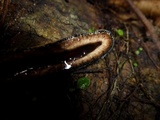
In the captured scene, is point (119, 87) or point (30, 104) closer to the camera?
point (30, 104)

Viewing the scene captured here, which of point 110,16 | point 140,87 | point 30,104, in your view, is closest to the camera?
point 30,104

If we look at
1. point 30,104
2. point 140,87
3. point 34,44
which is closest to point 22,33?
point 34,44

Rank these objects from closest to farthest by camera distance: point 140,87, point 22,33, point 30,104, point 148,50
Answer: point 30,104
point 22,33
point 140,87
point 148,50

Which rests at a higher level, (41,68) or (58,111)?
(41,68)

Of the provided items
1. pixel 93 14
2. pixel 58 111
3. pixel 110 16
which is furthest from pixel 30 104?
pixel 110 16

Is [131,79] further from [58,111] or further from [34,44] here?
[34,44]

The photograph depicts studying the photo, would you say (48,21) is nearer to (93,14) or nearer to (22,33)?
(22,33)

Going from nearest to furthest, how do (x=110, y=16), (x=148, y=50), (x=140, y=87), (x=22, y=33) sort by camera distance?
(x=22, y=33) → (x=140, y=87) → (x=148, y=50) → (x=110, y=16)

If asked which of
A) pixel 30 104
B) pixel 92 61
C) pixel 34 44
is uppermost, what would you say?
pixel 34 44

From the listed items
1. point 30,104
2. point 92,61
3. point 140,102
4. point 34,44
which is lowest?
point 140,102
